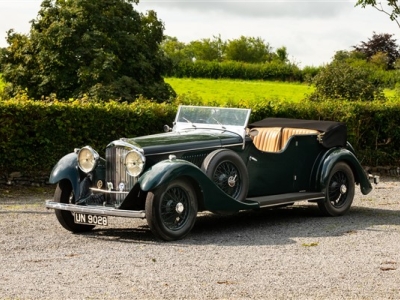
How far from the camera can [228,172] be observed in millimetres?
10758

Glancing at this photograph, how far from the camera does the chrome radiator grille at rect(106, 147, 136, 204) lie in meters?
10.3

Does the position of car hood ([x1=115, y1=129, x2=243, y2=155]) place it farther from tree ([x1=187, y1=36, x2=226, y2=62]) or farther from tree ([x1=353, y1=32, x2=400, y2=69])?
tree ([x1=187, y1=36, x2=226, y2=62])

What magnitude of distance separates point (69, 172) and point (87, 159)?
0.93 ft

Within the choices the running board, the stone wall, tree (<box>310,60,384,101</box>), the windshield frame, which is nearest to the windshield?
the windshield frame

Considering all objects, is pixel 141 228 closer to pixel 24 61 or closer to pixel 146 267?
pixel 146 267

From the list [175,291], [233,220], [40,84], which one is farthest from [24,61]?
[175,291]

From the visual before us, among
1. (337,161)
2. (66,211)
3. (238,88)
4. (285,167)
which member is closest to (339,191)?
(337,161)

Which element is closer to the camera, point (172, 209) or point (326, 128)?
point (172, 209)

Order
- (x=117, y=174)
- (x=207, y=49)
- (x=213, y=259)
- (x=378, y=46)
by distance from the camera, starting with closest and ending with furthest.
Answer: (x=213, y=259) < (x=117, y=174) < (x=378, y=46) < (x=207, y=49)

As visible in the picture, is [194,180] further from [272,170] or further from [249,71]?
[249,71]

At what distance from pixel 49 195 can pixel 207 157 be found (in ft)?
18.1

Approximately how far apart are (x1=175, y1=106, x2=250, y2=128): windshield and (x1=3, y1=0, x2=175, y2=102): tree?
47.7 ft

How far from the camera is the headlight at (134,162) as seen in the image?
10.1 meters

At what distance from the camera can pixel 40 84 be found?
28062 mm
